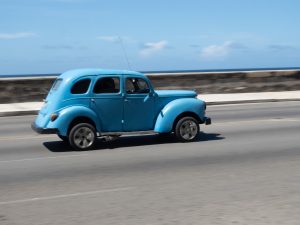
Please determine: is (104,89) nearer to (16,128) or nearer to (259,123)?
(16,128)

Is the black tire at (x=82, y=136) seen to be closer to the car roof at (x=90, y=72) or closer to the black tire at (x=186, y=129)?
the car roof at (x=90, y=72)

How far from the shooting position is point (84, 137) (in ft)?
38.8

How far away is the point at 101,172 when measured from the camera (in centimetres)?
928

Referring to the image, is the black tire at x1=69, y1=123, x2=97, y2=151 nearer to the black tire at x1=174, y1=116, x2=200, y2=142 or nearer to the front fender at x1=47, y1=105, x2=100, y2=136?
the front fender at x1=47, y1=105, x2=100, y2=136

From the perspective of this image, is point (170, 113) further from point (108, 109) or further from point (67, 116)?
point (67, 116)

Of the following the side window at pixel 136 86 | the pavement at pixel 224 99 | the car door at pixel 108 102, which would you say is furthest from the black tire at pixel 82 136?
the pavement at pixel 224 99

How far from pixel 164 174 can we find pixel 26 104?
1540 cm

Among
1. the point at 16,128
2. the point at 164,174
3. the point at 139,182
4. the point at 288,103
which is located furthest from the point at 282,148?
the point at 288,103

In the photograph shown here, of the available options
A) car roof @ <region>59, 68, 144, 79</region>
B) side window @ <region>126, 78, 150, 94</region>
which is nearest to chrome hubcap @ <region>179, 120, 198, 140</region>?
side window @ <region>126, 78, 150, 94</region>

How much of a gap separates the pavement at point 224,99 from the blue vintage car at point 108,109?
9224mm

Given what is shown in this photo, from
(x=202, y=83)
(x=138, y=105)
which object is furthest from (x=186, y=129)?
(x=202, y=83)

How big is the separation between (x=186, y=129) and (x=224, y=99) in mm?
13308

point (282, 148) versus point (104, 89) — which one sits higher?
point (104, 89)

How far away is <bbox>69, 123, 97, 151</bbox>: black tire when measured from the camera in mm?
11680
